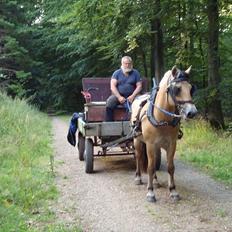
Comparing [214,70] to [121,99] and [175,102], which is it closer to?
[121,99]

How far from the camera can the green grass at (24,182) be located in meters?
6.26

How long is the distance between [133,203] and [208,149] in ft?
15.9

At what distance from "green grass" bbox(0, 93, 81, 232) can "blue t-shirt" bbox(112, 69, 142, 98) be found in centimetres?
206

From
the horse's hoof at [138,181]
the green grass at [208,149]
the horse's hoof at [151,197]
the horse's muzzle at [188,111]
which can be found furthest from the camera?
the green grass at [208,149]

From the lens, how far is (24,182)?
8117 mm

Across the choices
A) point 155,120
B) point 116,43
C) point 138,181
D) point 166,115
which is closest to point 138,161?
point 138,181

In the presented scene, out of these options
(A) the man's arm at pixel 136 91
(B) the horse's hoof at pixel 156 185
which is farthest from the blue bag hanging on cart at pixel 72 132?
(B) the horse's hoof at pixel 156 185

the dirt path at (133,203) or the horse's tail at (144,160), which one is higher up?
the horse's tail at (144,160)

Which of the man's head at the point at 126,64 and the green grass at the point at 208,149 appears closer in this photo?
the green grass at the point at 208,149

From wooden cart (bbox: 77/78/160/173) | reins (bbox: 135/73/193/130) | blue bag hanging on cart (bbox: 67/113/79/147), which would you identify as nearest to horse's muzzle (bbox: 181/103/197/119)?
reins (bbox: 135/73/193/130)

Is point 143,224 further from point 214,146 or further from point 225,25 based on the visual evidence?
point 225,25

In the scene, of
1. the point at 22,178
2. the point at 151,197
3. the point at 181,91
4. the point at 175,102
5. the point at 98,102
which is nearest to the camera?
the point at 181,91

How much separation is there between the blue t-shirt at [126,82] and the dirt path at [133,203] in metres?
1.70

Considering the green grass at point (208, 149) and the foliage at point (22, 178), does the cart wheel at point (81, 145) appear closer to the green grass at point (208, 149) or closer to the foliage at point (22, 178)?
the foliage at point (22, 178)
